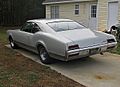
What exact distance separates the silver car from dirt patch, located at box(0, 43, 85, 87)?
1.83 ft

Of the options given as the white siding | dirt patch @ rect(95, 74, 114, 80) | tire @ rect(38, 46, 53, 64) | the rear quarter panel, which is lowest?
dirt patch @ rect(95, 74, 114, 80)

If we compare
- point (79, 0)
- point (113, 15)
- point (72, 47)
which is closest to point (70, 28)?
point (72, 47)

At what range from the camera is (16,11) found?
30.2 m

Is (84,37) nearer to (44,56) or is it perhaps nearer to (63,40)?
(63,40)

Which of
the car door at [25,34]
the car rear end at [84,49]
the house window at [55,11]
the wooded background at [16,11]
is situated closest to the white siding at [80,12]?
the house window at [55,11]

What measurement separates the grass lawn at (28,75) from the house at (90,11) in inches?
393

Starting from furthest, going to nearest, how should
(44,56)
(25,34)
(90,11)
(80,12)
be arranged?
(80,12), (90,11), (25,34), (44,56)

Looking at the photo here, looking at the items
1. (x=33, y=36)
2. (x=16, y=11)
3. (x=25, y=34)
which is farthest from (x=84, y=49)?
(x=16, y=11)

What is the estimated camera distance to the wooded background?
96.8 feet

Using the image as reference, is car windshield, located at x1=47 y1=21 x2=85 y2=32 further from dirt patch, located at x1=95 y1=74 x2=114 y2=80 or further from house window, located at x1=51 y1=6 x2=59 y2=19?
house window, located at x1=51 y1=6 x2=59 y2=19

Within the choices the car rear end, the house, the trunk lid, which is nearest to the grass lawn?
the car rear end

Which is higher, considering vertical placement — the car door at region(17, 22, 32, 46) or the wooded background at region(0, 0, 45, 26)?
the wooded background at region(0, 0, 45, 26)

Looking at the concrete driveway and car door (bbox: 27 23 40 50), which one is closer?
the concrete driveway

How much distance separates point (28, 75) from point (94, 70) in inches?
78.5
